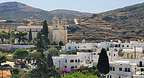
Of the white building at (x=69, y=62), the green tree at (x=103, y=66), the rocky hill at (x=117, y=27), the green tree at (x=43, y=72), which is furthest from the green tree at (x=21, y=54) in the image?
the rocky hill at (x=117, y=27)

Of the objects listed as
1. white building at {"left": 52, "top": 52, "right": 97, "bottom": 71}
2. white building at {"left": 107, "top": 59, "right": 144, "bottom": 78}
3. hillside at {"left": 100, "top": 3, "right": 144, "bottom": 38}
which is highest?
white building at {"left": 107, "top": 59, "right": 144, "bottom": 78}

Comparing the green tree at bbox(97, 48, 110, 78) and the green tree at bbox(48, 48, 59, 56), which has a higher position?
the green tree at bbox(97, 48, 110, 78)

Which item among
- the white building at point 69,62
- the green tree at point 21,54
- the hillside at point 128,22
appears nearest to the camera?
the white building at point 69,62

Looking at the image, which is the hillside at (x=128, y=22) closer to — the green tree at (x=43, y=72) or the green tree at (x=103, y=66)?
the green tree at (x=43, y=72)

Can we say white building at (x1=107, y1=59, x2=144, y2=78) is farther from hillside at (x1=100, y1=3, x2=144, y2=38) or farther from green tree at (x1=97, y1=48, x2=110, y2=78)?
hillside at (x1=100, y1=3, x2=144, y2=38)

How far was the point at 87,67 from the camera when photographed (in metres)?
55.0

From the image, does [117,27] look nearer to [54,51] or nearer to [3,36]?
[3,36]

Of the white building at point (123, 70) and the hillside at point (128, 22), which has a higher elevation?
the white building at point (123, 70)

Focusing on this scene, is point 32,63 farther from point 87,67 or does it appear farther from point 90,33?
point 90,33

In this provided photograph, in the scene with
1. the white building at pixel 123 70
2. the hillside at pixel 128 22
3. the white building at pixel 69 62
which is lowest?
the hillside at pixel 128 22

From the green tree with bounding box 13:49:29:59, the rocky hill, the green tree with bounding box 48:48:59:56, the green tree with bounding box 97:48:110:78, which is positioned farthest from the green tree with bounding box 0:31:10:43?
the green tree with bounding box 97:48:110:78

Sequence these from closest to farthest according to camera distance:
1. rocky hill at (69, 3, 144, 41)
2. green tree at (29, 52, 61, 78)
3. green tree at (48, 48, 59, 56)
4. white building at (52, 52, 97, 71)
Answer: green tree at (29, 52, 61, 78) → white building at (52, 52, 97, 71) → green tree at (48, 48, 59, 56) → rocky hill at (69, 3, 144, 41)

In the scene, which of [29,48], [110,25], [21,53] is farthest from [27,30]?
[110,25]

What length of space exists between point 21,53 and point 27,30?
25.4 meters
